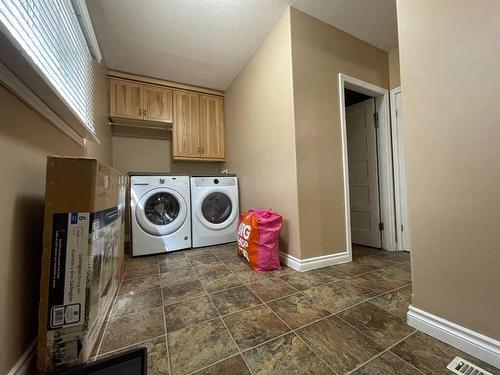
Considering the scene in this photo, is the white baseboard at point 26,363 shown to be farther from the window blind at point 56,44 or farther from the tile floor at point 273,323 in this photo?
the window blind at point 56,44

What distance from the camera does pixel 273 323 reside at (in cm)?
99

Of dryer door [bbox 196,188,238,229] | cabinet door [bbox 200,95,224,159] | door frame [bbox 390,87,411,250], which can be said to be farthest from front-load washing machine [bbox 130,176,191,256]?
door frame [bbox 390,87,411,250]

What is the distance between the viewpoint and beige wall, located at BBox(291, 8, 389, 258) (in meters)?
1.67

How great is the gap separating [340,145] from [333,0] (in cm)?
114

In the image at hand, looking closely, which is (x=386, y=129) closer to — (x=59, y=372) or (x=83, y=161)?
(x=83, y=161)

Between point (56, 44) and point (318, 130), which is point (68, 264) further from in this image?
point (318, 130)

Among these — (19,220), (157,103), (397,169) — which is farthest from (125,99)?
(397,169)

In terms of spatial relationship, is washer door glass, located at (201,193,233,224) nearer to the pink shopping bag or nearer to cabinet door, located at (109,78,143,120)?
the pink shopping bag

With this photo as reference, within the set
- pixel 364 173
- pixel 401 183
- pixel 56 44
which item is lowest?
pixel 401 183

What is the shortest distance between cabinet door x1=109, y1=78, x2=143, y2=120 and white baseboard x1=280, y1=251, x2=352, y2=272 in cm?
247

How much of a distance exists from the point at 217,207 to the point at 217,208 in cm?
1

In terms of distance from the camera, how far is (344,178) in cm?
185

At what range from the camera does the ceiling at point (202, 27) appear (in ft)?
5.31

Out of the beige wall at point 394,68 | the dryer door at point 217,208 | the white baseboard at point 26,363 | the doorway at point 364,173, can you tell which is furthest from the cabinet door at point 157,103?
the beige wall at point 394,68
